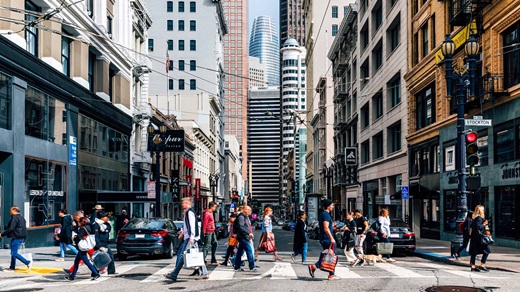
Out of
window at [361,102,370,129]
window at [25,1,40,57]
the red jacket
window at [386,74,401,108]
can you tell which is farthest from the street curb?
window at [361,102,370,129]

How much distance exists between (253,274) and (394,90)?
30.8 metres

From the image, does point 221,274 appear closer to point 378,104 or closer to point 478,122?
point 478,122

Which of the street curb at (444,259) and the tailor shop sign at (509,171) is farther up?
the tailor shop sign at (509,171)

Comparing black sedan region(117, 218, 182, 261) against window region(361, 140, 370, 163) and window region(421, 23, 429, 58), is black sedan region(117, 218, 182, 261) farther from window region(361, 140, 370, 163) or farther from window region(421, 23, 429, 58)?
window region(361, 140, 370, 163)

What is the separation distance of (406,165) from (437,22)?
33.7ft

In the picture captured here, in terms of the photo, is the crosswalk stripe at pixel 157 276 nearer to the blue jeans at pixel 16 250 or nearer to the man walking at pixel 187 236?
the man walking at pixel 187 236

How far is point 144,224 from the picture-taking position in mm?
19672

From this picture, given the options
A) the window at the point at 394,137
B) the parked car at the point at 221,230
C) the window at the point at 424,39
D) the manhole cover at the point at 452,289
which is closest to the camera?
the manhole cover at the point at 452,289

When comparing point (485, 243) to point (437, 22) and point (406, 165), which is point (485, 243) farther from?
point (406, 165)

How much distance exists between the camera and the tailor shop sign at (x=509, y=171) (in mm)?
22344

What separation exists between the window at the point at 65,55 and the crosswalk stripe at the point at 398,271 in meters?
19.4

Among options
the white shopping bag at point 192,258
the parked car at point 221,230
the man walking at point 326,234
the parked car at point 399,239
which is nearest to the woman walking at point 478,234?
the man walking at point 326,234

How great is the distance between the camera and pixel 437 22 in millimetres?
32125

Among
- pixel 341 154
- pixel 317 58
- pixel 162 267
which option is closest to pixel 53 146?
pixel 162 267
